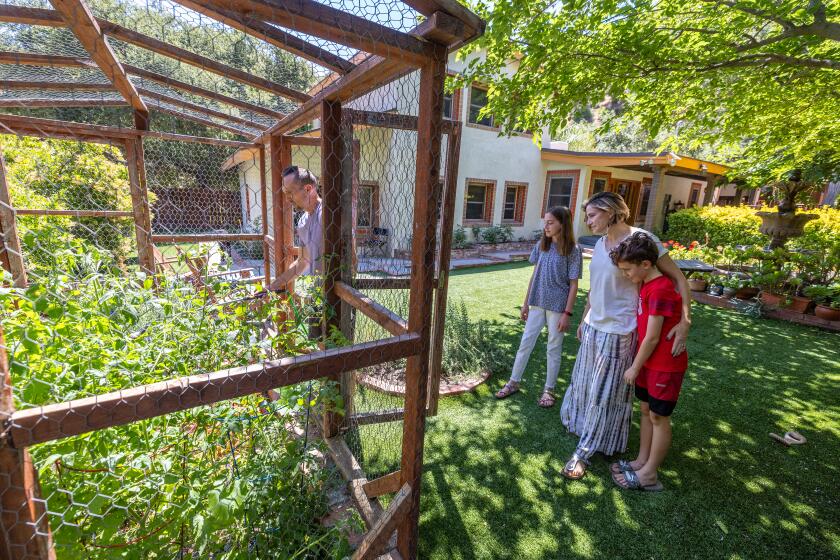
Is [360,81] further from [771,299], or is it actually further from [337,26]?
[771,299]

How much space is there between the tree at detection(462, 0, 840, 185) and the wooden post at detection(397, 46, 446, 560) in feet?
8.59

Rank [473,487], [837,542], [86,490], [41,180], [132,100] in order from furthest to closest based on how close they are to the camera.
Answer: [41,180], [132,100], [473,487], [837,542], [86,490]

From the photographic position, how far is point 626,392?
2.66 m

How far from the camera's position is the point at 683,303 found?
85.9 inches

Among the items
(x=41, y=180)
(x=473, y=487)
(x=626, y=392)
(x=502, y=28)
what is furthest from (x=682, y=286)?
(x=41, y=180)

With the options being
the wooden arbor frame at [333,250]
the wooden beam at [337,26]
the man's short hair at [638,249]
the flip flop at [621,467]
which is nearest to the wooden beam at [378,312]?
the wooden arbor frame at [333,250]

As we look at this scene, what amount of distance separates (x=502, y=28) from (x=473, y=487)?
378cm

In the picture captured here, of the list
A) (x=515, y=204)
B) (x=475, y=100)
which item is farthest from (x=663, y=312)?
(x=515, y=204)

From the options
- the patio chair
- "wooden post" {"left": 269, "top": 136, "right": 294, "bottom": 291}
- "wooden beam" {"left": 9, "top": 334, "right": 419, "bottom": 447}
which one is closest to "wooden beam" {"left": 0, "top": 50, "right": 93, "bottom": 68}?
"wooden post" {"left": 269, "top": 136, "right": 294, "bottom": 291}

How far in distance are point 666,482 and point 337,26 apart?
3274 mm

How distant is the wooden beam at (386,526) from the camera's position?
1.57 meters

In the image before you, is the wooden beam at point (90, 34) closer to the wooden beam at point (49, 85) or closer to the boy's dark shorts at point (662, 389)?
the wooden beam at point (49, 85)

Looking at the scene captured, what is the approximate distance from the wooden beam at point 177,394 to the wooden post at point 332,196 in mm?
676

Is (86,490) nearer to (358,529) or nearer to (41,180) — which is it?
(358,529)
